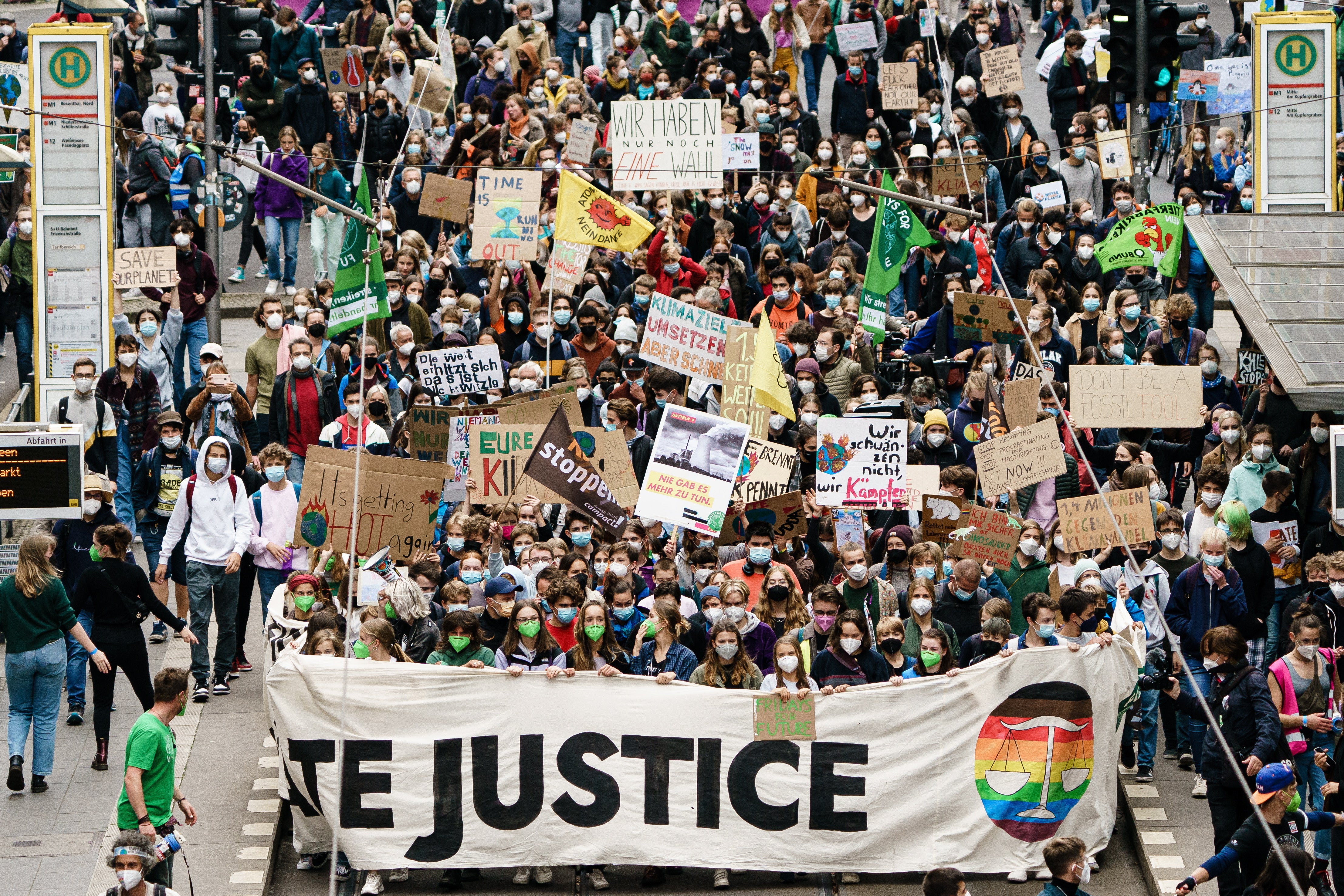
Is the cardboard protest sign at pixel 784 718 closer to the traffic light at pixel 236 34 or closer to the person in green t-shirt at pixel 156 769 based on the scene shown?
the person in green t-shirt at pixel 156 769

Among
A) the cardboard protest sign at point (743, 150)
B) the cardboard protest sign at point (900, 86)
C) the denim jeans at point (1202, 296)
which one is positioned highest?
the cardboard protest sign at point (900, 86)

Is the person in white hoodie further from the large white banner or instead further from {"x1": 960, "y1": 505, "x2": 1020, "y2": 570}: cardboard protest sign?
{"x1": 960, "y1": 505, "x2": 1020, "y2": 570}: cardboard protest sign

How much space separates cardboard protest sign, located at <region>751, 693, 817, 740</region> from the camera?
1240cm

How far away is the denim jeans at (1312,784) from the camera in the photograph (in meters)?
12.3

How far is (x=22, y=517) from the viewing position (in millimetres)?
13867

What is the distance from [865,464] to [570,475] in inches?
81.1

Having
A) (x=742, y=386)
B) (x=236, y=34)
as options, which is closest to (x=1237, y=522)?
(x=742, y=386)

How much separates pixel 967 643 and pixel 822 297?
7.13 m

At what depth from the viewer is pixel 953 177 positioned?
22.8 metres

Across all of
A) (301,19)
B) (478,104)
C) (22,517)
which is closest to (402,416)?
(22,517)

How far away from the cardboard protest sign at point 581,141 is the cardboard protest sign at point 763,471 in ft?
24.2

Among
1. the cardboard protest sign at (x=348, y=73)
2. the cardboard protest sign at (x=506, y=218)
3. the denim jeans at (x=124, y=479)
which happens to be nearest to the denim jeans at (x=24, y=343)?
the denim jeans at (x=124, y=479)

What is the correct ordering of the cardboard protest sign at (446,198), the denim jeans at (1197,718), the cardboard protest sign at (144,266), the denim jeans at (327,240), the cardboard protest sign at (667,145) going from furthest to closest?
the denim jeans at (327,240), the cardboard protest sign at (446,198), the cardboard protest sign at (667,145), the cardboard protest sign at (144,266), the denim jeans at (1197,718)

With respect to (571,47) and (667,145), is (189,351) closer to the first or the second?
(667,145)
